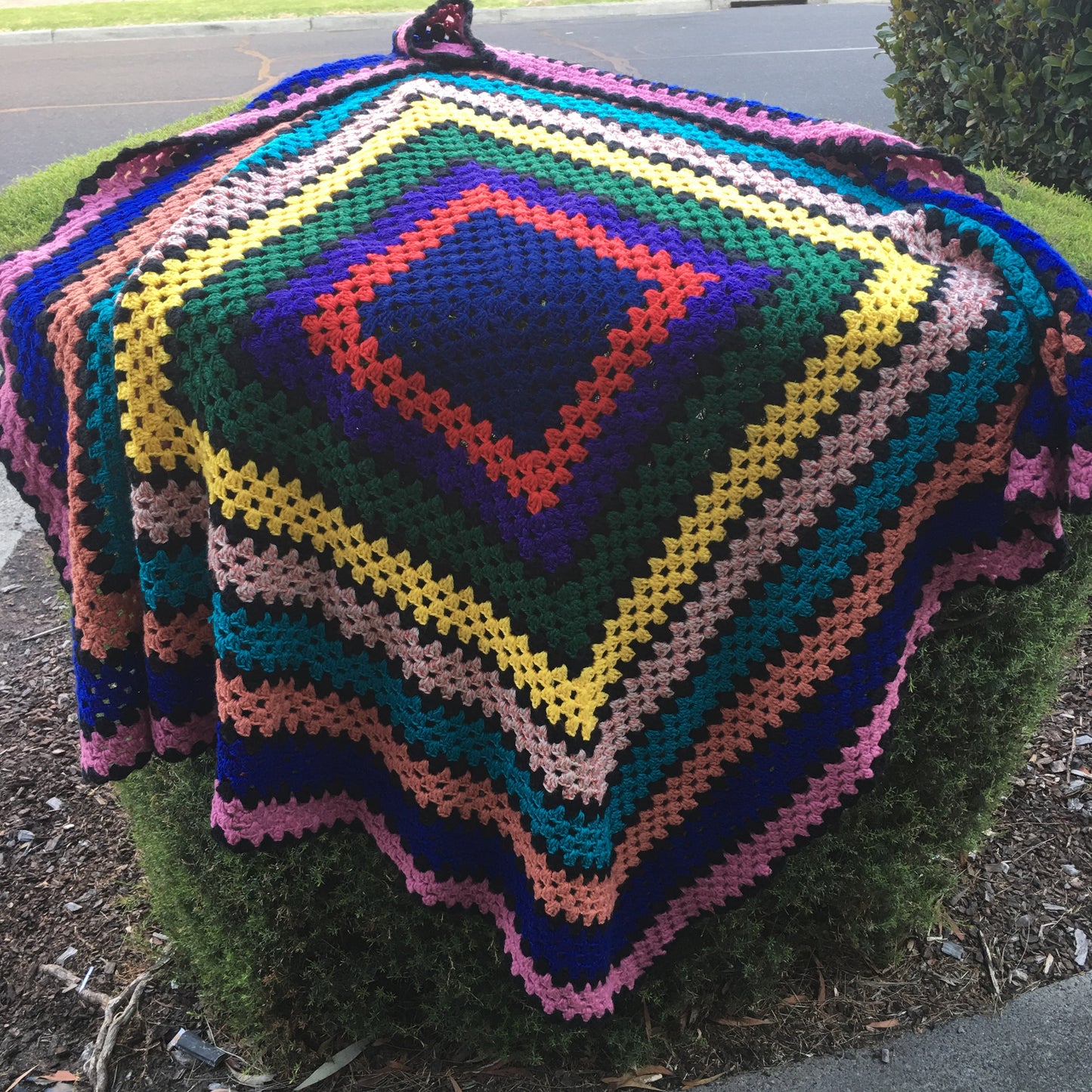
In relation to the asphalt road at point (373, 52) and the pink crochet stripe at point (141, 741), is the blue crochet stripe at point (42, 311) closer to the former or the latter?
the pink crochet stripe at point (141, 741)

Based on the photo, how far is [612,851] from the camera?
1659mm

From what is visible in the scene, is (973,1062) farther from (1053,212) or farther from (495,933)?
(1053,212)

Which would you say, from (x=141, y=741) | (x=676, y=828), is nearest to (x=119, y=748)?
(x=141, y=741)

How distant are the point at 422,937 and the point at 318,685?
0.61m

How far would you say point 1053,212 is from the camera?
3.51 metres

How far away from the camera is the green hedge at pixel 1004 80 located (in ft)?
13.5

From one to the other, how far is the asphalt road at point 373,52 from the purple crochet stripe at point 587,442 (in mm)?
7980

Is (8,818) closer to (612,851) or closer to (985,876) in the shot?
(612,851)

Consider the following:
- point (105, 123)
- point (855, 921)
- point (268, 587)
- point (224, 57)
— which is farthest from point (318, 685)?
point (224, 57)

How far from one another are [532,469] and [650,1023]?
1319 millimetres

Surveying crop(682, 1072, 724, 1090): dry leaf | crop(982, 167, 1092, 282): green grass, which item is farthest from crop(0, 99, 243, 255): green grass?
crop(682, 1072, 724, 1090): dry leaf

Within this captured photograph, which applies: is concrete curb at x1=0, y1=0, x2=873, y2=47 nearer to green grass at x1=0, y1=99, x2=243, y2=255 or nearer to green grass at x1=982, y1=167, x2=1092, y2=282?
green grass at x1=0, y1=99, x2=243, y2=255

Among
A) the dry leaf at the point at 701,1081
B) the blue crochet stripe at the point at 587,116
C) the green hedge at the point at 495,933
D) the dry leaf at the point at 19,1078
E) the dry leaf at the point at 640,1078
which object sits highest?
the blue crochet stripe at the point at 587,116

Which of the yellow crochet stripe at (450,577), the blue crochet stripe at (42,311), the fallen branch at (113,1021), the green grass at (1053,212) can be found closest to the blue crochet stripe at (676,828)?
the yellow crochet stripe at (450,577)
